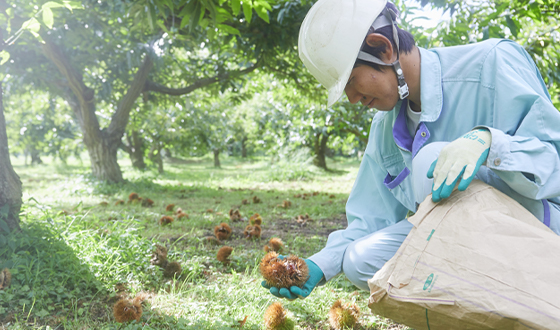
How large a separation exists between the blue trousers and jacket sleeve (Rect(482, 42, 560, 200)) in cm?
12

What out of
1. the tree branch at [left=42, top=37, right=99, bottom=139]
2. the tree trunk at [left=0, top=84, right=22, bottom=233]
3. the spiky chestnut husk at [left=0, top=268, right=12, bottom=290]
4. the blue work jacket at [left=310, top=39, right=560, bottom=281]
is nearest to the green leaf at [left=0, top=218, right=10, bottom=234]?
the tree trunk at [left=0, top=84, right=22, bottom=233]

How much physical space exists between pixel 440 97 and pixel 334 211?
3.36m

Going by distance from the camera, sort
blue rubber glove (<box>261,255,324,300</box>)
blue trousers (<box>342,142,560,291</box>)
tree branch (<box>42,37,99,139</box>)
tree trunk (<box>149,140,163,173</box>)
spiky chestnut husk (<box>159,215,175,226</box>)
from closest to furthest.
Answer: blue trousers (<box>342,142,560,291</box>), blue rubber glove (<box>261,255,324,300</box>), spiky chestnut husk (<box>159,215,175,226</box>), tree branch (<box>42,37,99,139</box>), tree trunk (<box>149,140,163,173</box>)

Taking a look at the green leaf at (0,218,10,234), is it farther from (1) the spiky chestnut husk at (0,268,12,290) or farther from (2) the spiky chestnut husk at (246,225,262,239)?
(2) the spiky chestnut husk at (246,225,262,239)

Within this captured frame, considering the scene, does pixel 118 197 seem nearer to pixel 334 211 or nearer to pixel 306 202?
pixel 306 202

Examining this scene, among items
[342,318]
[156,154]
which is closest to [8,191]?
[342,318]

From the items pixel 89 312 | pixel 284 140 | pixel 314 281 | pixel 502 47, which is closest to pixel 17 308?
pixel 89 312

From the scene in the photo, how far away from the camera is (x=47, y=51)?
20.2 ft

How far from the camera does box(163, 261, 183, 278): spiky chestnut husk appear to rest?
7.40 feet

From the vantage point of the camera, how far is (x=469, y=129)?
1567 millimetres

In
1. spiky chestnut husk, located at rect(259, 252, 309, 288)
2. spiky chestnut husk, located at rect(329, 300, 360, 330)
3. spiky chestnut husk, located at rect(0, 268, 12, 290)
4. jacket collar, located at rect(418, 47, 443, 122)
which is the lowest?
spiky chestnut husk, located at rect(329, 300, 360, 330)

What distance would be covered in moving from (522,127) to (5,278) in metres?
2.41

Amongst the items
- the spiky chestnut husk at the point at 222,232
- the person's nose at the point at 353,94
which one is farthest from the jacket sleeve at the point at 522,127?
the spiky chestnut husk at the point at 222,232

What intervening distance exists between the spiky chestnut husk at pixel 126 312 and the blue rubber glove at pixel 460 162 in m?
1.36
